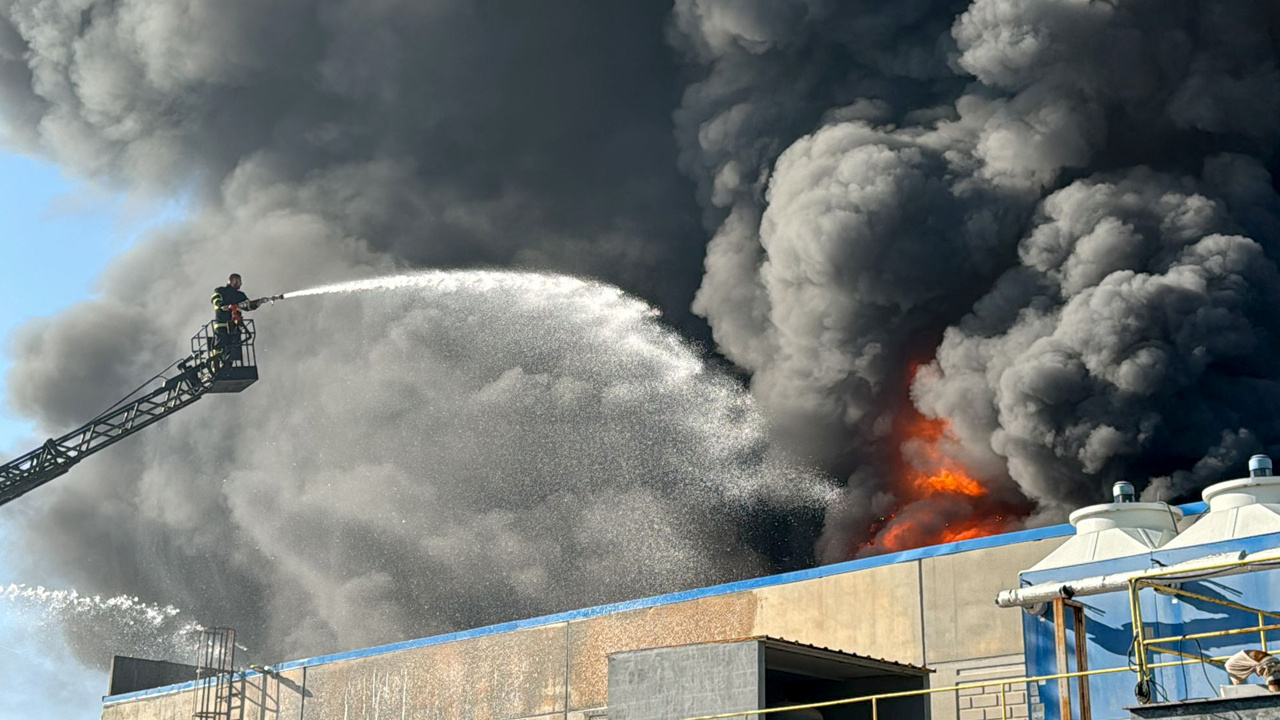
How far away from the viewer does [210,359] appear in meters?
30.6

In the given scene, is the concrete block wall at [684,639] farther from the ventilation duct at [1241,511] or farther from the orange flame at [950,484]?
the orange flame at [950,484]

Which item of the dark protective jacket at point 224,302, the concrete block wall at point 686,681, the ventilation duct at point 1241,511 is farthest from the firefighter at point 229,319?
the ventilation duct at point 1241,511

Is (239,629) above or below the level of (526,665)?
above

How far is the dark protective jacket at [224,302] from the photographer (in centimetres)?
2909

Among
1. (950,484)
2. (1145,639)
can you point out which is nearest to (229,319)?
(950,484)

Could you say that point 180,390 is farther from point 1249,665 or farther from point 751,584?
point 1249,665

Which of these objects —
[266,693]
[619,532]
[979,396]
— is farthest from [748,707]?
[619,532]

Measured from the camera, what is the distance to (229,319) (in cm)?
2973

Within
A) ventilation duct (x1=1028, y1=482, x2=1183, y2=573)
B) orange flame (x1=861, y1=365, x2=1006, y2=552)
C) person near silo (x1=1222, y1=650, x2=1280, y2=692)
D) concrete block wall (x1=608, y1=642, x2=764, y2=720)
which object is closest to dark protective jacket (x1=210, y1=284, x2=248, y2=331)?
concrete block wall (x1=608, y1=642, x2=764, y2=720)

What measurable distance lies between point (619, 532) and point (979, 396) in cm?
1504

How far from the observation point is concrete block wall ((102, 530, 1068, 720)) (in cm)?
1884

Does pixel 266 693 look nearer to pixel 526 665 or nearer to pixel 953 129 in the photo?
pixel 526 665

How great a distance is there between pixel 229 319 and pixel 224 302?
0.68m

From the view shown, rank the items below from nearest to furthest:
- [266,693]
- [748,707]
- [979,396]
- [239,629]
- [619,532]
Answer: [748,707] → [266,693] → [979,396] → [619,532] → [239,629]
